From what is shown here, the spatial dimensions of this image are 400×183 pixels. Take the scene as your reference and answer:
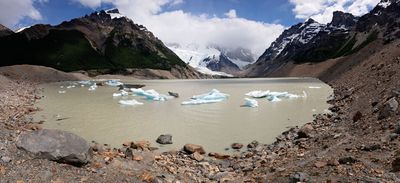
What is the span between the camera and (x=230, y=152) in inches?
822

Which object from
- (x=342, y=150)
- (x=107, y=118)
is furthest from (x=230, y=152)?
(x=107, y=118)

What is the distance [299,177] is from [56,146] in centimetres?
818

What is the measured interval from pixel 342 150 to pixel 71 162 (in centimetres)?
1000

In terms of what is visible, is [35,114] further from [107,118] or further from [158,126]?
[158,126]

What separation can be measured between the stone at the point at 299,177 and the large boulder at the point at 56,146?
696 cm

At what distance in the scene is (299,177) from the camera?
1226cm

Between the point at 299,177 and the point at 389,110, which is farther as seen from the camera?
the point at 389,110

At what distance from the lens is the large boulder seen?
13156 mm

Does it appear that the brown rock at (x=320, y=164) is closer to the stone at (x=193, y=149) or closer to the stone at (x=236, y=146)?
the stone at (x=193, y=149)

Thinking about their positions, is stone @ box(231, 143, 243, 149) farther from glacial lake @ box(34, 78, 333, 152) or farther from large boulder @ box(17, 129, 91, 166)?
large boulder @ box(17, 129, 91, 166)

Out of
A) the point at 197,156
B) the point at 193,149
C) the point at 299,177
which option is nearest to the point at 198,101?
the point at 193,149

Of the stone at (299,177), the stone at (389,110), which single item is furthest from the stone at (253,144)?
the stone at (299,177)

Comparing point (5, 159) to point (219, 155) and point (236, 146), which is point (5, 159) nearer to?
point (219, 155)

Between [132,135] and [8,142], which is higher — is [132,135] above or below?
below
